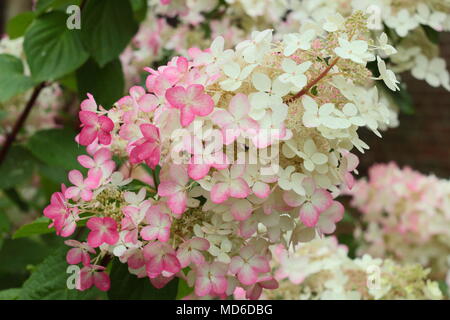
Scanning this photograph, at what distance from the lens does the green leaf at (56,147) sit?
3.50 ft

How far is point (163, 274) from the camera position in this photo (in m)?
0.55

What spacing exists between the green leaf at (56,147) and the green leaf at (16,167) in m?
0.05

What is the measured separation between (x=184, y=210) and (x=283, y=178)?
87mm

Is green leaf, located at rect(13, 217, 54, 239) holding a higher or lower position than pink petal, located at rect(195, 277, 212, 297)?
lower

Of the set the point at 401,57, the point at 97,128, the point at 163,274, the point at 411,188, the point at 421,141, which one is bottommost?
the point at 421,141

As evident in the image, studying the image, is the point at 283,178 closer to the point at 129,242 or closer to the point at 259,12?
the point at 129,242

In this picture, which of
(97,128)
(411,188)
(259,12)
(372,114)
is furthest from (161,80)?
(411,188)

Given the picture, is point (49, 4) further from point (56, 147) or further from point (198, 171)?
point (198, 171)

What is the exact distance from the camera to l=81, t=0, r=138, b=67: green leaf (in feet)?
3.00

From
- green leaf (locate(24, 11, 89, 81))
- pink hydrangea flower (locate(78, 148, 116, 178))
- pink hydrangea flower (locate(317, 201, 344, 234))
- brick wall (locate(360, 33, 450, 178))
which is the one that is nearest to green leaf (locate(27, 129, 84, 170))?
green leaf (locate(24, 11, 89, 81))

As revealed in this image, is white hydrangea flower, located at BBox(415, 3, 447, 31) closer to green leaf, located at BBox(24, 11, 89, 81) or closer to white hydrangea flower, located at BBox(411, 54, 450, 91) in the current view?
white hydrangea flower, located at BBox(411, 54, 450, 91)

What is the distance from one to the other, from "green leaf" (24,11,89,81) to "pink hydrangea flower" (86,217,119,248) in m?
0.46

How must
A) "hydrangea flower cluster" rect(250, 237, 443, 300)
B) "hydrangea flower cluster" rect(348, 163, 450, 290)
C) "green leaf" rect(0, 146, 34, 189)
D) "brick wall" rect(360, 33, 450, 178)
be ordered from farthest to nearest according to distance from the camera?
"brick wall" rect(360, 33, 450, 178), "hydrangea flower cluster" rect(348, 163, 450, 290), "green leaf" rect(0, 146, 34, 189), "hydrangea flower cluster" rect(250, 237, 443, 300)

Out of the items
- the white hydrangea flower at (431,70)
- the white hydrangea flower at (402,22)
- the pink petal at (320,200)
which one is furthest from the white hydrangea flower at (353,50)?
the white hydrangea flower at (431,70)
